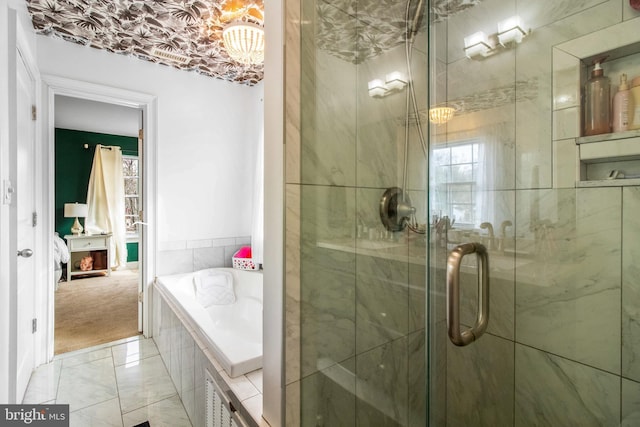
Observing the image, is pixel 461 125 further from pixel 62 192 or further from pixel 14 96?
pixel 62 192

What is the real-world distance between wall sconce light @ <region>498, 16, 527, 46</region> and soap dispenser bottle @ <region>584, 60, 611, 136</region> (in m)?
0.24

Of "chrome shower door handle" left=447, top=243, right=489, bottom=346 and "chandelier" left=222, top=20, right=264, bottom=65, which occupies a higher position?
"chandelier" left=222, top=20, right=264, bottom=65

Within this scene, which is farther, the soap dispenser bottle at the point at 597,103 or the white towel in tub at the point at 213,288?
the white towel in tub at the point at 213,288

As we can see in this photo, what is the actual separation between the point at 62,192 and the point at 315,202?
5.90 m

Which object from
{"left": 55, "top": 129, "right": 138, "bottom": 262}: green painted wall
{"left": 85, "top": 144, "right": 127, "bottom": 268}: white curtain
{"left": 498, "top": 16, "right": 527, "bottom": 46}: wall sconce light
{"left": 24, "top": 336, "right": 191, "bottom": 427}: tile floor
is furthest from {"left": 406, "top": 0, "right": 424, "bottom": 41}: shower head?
{"left": 55, "top": 129, "right": 138, "bottom": 262}: green painted wall

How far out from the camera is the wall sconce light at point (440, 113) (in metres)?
1.11

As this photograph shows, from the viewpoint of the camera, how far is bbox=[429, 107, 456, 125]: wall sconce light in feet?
3.64

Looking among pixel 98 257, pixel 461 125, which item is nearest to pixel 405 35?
pixel 461 125

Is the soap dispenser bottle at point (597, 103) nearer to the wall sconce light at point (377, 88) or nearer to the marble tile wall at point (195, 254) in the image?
the wall sconce light at point (377, 88)

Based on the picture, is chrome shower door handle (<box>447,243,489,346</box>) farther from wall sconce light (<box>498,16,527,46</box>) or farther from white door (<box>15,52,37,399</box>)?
white door (<box>15,52,37,399</box>)

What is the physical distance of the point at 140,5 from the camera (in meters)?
1.90

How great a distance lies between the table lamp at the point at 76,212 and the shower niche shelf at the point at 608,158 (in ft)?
20.3

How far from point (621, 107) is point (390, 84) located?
0.68m

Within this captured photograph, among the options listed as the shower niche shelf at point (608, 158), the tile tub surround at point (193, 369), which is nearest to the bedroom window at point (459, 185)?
the shower niche shelf at point (608, 158)
